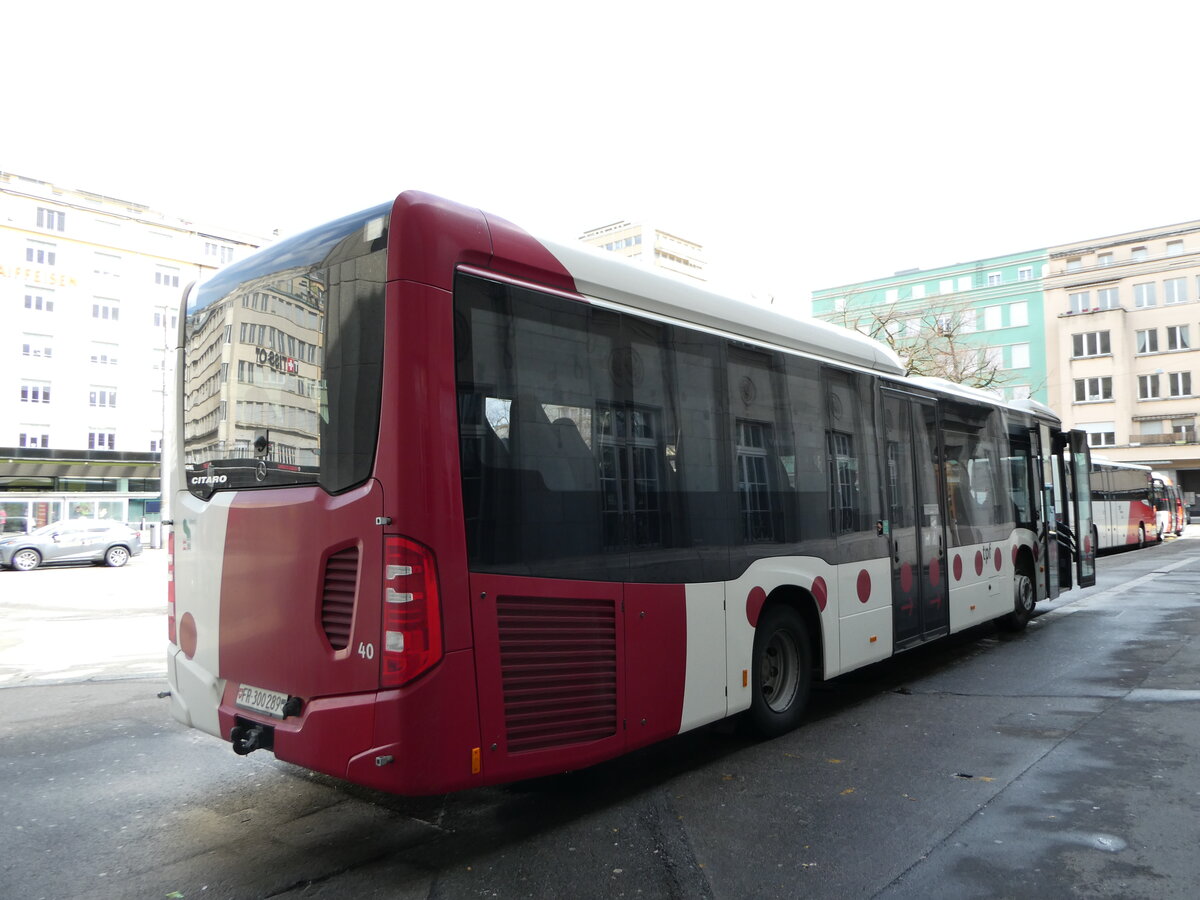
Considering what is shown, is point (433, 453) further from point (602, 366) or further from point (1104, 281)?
point (1104, 281)

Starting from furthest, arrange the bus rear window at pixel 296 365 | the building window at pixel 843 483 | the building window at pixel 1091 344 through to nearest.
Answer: the building window at pixel 1091 344 < the building window at pixel 843 483 < the bus rear window at pixel 296 365

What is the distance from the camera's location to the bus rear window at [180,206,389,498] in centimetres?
408

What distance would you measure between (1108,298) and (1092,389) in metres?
6.51

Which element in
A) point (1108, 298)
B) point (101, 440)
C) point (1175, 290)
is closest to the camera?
point (101, 440)

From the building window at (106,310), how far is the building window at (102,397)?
15.4ft

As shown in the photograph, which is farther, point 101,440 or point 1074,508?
point 101,440

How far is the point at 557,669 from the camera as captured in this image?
4.42 meters

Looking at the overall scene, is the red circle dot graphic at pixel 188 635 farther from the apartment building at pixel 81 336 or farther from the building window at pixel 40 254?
the building window at pixel 40 254

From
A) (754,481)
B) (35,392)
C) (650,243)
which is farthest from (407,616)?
(650,243)

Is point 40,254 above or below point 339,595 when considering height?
above

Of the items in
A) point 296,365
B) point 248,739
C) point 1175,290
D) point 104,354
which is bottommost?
point 248,739

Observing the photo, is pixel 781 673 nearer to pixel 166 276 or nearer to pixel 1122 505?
pixel 1122 505

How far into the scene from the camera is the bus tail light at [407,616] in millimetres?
3850

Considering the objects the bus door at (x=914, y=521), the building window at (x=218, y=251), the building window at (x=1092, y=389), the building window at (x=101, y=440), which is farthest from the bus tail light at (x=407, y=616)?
the building window at (x=1092, y=389)
